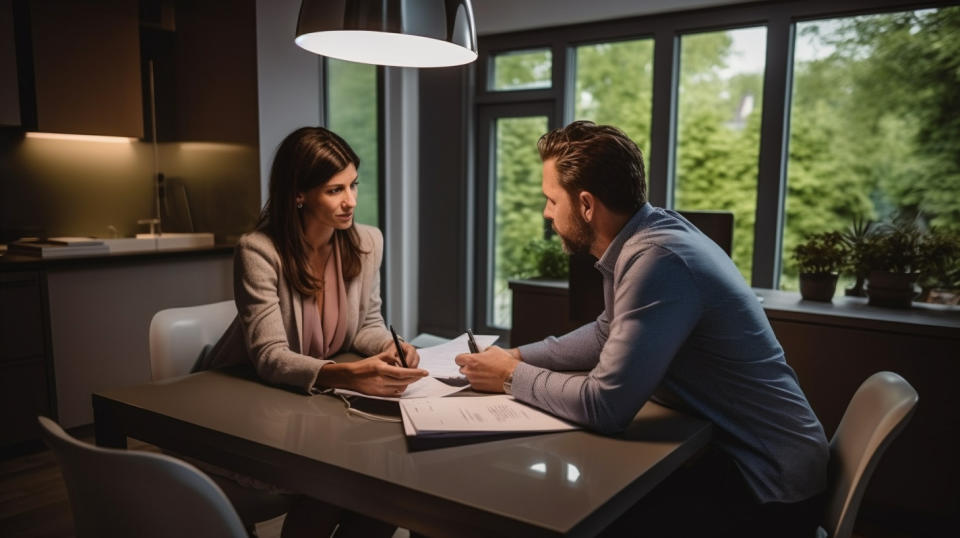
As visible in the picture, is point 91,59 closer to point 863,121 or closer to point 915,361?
point 915,361

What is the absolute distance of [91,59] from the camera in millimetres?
3588

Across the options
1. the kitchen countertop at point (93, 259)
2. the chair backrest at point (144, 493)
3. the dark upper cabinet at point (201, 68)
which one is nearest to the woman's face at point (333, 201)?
the chair backrest at point (144, 493)

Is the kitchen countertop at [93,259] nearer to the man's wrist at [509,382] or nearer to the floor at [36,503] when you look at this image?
the floor at [36,503]

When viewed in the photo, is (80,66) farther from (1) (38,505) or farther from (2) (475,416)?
(2) (475,416)

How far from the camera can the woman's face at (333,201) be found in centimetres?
181

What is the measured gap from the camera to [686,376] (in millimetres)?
1290

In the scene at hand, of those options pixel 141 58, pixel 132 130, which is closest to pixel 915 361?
pixel 132 130

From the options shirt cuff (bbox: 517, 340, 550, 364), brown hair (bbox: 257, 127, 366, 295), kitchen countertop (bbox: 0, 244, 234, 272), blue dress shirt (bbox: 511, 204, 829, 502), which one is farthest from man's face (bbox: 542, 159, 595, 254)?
kitchen countertop (bbox: 0, 244, 234, 272)

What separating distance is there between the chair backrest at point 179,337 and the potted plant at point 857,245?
2375 mm

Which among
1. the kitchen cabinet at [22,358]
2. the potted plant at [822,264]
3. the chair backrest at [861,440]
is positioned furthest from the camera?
the kitchen cabinet at [22,358]

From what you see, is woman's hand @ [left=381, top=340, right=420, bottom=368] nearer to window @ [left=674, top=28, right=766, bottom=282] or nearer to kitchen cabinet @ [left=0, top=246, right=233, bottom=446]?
kitchen cabinet @ [left=0, top=246, right=233, bottom=446]

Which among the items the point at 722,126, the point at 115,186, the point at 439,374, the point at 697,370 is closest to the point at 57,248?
the point at 115,186

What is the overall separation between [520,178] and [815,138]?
2.31m

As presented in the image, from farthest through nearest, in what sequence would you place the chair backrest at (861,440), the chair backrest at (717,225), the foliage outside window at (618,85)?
the foliage outside window at (618,85), the chair backrest at (717,225), the chair backrest at (861,440)
